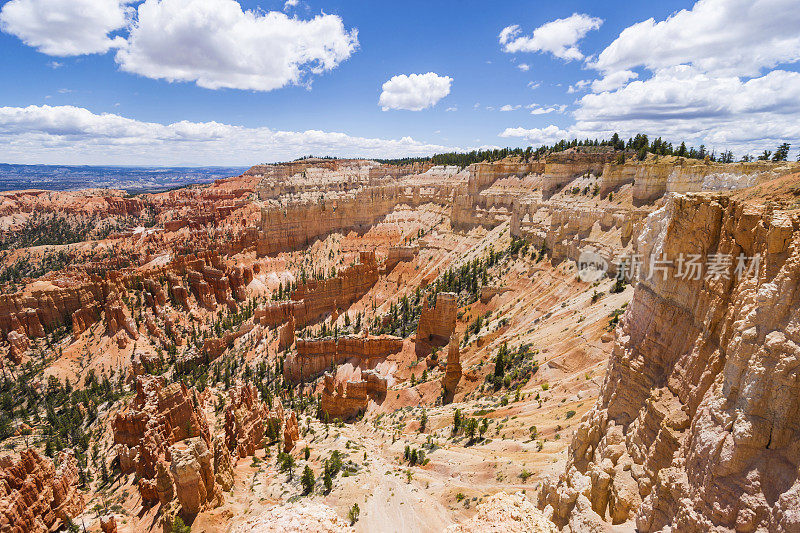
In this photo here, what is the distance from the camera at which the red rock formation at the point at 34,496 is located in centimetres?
2287

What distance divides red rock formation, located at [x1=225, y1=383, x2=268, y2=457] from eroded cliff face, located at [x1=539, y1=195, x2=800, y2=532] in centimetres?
2586

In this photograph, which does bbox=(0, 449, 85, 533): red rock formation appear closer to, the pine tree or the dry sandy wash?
the dry sandy wash

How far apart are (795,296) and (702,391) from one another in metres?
3.70

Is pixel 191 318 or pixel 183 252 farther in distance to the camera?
pixel 183 252

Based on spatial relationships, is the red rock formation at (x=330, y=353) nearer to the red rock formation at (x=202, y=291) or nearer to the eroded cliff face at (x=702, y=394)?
the red rock formation at (x=202, y=291)

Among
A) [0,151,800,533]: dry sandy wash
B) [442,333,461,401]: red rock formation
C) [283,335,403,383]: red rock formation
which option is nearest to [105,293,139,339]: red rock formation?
[0,151,800,533]: dry sandy wash

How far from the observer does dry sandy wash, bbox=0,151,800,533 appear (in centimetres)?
959

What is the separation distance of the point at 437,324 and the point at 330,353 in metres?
14.6

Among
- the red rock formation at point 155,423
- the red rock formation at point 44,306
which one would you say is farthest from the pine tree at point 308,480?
the red rock formation at point 44,306

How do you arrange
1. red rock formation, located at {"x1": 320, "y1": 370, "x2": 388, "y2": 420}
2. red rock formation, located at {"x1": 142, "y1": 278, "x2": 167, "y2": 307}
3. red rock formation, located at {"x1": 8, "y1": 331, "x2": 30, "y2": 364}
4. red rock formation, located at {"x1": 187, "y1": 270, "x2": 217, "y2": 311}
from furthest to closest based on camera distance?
red rock formation, located at {"x1": 187, "y1": 270, "x2": 217, "y2": 311}
red rock formation, located at {"x1": 142, "y1": 278, "x2": 167, "y2": 307}
red rock formation, located at {"x1": 8, "y1": 331, "x2": 30, "y2": 364}
red rock formation, located at {"x1": 320, "y1": 370, "x2": 388, "y2": 420}

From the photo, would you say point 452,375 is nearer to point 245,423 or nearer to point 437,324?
point 437,324

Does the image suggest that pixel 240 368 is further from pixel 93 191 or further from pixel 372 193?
pixel 93 191

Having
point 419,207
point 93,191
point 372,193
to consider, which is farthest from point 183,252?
point 93,191

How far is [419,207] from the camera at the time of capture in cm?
9819
